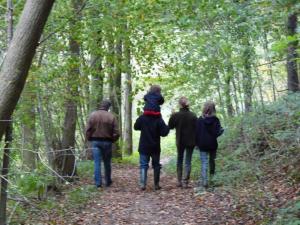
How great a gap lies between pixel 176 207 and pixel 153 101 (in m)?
2.89

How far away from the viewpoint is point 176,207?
9.19 metres

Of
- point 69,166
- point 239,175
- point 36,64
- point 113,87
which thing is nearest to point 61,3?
point 36,64

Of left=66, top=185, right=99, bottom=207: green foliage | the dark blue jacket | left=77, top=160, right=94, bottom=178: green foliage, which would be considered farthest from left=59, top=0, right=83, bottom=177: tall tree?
left=77, top=160, right=94, bottom=178: green foliage

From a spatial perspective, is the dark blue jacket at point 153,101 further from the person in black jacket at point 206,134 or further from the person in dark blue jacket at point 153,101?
the person in black jacket at point 206,134

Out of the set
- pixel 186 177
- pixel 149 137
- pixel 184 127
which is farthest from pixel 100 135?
pixel 186 177

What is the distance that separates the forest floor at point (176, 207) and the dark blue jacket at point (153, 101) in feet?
6.36

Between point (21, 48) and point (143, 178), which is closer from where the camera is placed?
point (21, 48)

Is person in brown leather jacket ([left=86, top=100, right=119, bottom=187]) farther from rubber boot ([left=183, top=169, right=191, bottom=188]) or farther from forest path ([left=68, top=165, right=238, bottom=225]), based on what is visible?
rubber boot ([left=183, top=169, right=191, bottom=188])

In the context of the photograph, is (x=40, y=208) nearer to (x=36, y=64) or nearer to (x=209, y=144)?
(x=36, y=64)

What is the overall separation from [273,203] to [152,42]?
6.59m

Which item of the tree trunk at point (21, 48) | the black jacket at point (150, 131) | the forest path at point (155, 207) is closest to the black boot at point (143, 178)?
the forest path at point (155, 207)

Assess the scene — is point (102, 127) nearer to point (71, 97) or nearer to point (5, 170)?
point (71, 97)

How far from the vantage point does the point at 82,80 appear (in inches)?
430

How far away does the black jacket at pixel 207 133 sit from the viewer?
1082cm
